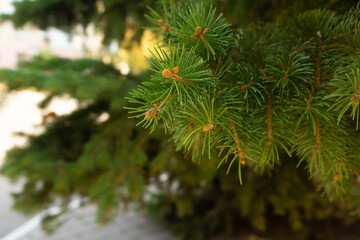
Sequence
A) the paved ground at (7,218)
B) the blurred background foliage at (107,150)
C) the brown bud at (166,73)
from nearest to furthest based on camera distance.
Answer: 1. the brown bud at (166,73)
2. the blurred background foliage at (107,150)
3. the paved ground at (7,218)

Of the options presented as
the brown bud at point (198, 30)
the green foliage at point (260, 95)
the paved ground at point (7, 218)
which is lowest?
the green foliage at point (260, 95)

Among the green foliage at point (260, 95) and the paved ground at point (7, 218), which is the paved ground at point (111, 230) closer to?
Result: the paved ground at point (7, 218)

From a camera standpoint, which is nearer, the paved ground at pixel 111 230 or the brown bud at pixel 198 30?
the brown bud at pixel 198 30

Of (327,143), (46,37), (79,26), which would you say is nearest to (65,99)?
(79,26)

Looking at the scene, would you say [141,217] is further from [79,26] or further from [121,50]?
[79,26]

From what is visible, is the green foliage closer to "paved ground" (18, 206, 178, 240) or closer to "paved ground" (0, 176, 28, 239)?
"paved ground" (18, 206, 178, 240)

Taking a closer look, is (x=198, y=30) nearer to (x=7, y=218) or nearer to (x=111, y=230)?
(x=111, y=230)

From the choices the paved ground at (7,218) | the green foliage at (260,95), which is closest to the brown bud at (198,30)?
the green foliage at (260,95)

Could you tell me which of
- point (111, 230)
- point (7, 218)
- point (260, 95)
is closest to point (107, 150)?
point (260, 95)

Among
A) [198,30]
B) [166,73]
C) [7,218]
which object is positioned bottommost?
[166,73]
